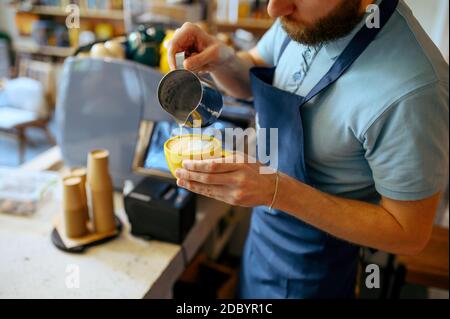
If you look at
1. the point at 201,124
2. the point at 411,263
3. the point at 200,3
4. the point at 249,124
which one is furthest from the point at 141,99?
the point at 411,263

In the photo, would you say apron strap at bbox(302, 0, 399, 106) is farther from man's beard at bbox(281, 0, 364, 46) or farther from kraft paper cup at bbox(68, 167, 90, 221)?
kraft paper cup at bbox(68, 167, 90, 221)

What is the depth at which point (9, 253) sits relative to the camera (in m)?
1.14

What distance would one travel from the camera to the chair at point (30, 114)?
3648 mm

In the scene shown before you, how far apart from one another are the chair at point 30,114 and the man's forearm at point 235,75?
3.09m

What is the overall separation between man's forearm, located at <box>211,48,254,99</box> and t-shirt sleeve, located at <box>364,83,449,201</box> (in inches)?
18.8

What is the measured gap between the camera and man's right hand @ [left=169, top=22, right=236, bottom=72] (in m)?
0.94

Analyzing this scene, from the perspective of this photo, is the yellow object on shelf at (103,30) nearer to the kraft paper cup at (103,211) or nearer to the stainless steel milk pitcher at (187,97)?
the kraft paper cup at (103,211)

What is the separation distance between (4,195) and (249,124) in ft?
2.97

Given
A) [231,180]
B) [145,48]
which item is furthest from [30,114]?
[231,180]

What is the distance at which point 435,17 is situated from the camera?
111cm

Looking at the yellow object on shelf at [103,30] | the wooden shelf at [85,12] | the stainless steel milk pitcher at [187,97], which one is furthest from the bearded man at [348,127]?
the yellow object on shelf at [103,30]

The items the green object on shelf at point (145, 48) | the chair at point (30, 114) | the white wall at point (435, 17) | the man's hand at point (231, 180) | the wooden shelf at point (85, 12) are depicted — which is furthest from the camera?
the wooden shelf at point (85, 12)

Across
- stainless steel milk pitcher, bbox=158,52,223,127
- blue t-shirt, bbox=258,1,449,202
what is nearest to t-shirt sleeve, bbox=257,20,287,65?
blue t-shirt, bbox=258,1,449,202
